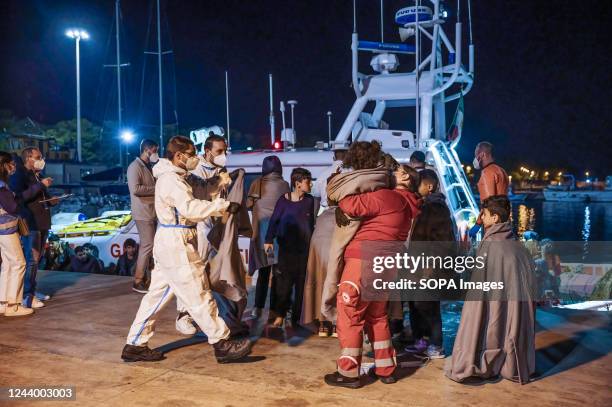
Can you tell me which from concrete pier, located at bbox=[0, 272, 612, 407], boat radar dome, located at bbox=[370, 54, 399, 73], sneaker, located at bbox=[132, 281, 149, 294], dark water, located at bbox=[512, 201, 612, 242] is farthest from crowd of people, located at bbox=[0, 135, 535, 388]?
dark water, located at bbox=[512, 201, 612, 242]

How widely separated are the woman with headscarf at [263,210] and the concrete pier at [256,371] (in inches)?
29.2

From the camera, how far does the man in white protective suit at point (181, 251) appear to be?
4570mm

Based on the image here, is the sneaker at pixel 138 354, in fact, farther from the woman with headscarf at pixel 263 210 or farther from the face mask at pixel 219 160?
the face mask at pixel 219 160

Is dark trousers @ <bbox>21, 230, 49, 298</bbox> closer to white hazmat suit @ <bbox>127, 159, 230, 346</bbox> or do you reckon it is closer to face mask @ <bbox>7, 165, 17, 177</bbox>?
face mask @ <bbox>7, 165, 17, 177</bbox>

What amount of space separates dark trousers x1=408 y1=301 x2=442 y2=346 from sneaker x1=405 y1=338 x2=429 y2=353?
0.19 ft

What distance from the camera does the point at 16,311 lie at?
662 centimetres

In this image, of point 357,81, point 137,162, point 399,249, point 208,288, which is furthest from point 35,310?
point 357,81

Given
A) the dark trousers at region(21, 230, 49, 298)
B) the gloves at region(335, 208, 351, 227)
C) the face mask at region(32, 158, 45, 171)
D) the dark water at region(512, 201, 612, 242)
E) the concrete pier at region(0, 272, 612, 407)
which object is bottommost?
the dark water at region(512, 201, 612, 242)

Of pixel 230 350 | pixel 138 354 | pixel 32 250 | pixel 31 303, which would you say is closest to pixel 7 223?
pixel 32 250

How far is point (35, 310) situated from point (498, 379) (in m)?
5.37

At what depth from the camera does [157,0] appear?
27719 millimetres

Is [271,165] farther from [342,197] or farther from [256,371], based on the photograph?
[256,371]

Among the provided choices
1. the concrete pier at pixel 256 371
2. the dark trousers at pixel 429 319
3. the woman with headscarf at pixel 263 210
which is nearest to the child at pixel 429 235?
the dark trousers at pixel 429 319

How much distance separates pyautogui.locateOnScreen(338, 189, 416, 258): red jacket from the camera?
4285 millimetres
